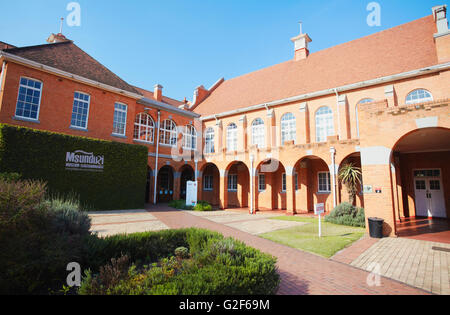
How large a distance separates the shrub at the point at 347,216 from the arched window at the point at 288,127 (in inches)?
325

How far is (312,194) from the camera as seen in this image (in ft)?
54.4

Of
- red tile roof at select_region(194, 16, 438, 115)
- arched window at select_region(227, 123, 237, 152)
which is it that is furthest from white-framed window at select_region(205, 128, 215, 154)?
red tile roof at select_region(194, 16, 438, 115)

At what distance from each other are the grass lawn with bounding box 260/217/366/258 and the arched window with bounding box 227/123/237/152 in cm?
1286

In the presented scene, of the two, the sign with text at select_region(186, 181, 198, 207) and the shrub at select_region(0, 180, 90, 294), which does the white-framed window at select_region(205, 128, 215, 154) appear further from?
the shrub at select_region(0, 180, 90, 294)

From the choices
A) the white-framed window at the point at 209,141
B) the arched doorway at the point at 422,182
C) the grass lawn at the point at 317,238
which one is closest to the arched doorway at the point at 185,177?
the white-framed window at the point at 209,141

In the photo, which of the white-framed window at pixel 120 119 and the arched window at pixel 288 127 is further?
the arched window at pixel 288 127

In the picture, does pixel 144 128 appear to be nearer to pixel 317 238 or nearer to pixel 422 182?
pixel 317 238

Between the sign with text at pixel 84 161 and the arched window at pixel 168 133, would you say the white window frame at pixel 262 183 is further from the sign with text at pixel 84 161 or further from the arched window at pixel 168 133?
the sign with text at pixel 84 161

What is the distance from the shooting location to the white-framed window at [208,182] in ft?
76.1


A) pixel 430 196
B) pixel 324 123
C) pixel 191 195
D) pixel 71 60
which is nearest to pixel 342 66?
pixel 324 123

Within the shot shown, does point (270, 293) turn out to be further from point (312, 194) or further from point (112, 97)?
point (112, 97)

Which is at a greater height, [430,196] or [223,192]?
[430,196]

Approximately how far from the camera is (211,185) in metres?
23.2

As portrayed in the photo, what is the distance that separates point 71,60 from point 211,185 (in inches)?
649
